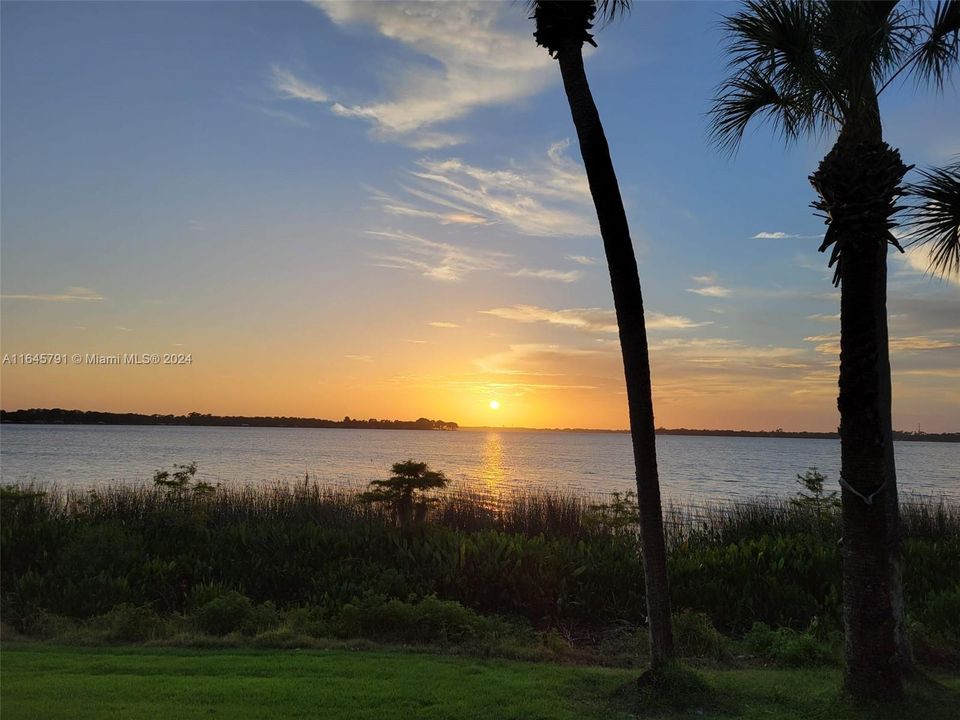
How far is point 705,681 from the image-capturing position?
6570 millimetres

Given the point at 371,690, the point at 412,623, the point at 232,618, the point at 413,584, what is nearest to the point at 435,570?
the point at 413,584

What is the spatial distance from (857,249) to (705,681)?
14.3 feet

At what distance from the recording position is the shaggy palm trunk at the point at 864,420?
248 inches

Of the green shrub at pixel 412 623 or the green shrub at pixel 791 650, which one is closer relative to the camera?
Answer: the green shrub at pixel 791 650

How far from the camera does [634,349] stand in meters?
6.68

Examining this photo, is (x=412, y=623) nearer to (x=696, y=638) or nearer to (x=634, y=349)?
(x=696, y=638)

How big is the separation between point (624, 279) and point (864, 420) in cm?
254

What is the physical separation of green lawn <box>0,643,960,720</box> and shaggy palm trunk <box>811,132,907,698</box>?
0.47 meters

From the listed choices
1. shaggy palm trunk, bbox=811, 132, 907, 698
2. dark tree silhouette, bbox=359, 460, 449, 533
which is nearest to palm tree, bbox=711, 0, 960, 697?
shaggy palm trunk, bbox=811, 132, 907, 698

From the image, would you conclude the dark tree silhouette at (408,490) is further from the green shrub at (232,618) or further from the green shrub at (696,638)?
the green shrub at (696,638)

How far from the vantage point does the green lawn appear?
5.71m

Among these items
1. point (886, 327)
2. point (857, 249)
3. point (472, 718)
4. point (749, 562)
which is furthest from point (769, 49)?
point (749, 562)

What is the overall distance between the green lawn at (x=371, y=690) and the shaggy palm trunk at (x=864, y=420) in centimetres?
47

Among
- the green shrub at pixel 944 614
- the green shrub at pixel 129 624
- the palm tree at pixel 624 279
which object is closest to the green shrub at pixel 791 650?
the green shrub at pixel 944 614
